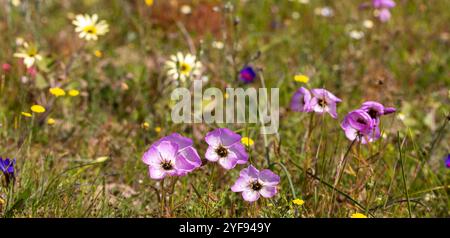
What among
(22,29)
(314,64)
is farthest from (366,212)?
(22,29)

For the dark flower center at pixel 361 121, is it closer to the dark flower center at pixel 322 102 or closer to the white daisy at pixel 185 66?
the dark flower center at pixel 322 102

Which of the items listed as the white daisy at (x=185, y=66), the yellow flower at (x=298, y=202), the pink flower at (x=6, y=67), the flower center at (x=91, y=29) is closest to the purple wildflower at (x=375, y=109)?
the yellow flower at (x=298, y=202)

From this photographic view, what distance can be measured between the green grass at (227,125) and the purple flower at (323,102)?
0.12m

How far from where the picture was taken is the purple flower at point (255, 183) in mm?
2204

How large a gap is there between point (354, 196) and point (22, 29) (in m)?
2.86

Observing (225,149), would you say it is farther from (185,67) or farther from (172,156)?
(185,67)

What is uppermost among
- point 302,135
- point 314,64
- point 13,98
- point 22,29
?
point 22,29

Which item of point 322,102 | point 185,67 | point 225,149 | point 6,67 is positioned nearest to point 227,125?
point 185,67

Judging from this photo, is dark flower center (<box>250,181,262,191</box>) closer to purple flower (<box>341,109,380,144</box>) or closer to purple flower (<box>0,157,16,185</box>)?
purple flower (<box>341,109,380,144</box>)

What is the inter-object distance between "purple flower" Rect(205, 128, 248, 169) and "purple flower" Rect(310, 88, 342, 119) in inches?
15.3

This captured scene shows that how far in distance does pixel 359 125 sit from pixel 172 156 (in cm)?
67

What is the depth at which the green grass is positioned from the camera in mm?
2447

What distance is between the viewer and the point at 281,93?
12.3 feet

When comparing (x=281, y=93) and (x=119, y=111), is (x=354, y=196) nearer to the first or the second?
(x=281, y=93)
